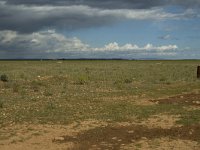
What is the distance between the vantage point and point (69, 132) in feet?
42.3

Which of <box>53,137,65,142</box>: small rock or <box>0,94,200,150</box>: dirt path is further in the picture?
<box>53,137,65,142</box>: small rock

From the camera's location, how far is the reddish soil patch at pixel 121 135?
11445 mm

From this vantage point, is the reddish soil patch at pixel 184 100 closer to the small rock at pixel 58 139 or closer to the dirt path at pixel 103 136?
the dirt path at pixel 103 136

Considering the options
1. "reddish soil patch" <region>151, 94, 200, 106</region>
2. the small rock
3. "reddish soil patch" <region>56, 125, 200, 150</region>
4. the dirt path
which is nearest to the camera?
the dirt path

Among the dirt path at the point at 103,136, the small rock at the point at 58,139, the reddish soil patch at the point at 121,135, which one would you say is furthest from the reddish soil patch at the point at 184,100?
the small rock at the point at 58,139

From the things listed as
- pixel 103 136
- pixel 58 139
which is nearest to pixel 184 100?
pixel 103 136

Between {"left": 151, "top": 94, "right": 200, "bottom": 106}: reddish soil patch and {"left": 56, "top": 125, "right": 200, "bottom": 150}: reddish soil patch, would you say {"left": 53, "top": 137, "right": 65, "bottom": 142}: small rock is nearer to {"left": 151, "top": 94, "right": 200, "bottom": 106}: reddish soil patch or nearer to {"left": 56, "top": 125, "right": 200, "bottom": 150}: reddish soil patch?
{"left": 56, "top": 125, "right": 200, "bottom": 150}: reddish soil patch

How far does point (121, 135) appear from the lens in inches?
490

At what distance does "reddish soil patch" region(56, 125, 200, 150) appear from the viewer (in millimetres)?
11445

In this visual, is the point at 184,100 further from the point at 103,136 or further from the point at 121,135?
the point at 103,136

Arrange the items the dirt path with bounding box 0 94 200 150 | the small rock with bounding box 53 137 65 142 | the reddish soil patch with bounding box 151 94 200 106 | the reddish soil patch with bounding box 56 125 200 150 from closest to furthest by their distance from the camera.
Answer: the dirt path with bounding box 0 94 200 150
the reddish soil patch with bounding box 56 125 200 150
the small rock with bounding box 53 137 65 142
the reddish soil patch with bounding box 151 94 200 106

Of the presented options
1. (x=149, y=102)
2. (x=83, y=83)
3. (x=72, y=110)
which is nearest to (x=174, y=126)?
(x=72, y=110)

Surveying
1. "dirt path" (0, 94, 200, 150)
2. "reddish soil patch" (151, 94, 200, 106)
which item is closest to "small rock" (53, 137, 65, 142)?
"dirt path" (0, 94, 200, 150)

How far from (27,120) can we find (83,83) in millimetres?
15507
